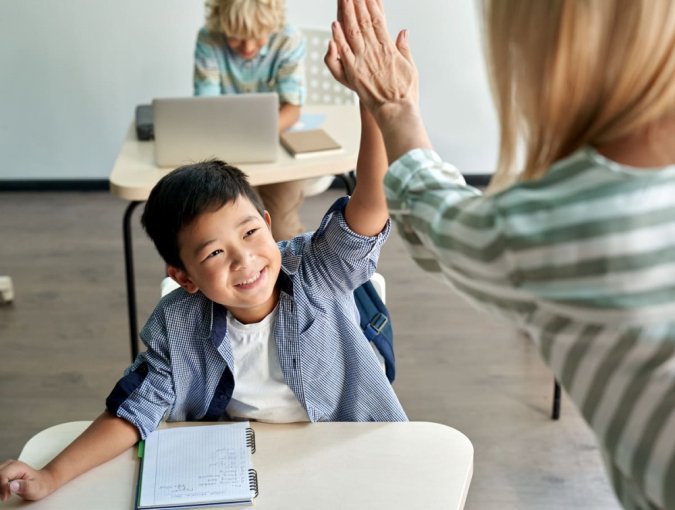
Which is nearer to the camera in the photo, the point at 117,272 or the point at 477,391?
the point at 477,391

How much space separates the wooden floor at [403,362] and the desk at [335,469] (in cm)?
105

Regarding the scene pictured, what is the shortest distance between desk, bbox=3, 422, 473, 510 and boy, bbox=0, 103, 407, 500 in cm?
8

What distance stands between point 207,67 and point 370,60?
1915 millimetres

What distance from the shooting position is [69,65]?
4.30 m

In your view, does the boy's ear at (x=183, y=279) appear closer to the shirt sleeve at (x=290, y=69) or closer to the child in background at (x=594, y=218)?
the child in background at (x=594, y=218)

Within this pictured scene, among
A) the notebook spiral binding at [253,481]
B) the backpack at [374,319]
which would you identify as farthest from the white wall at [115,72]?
the notebook spiral binding at [253,481]

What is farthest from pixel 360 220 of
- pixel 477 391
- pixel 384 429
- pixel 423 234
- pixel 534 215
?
pixel 477 391

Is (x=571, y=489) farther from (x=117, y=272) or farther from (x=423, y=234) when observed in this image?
(x=117, y=272)

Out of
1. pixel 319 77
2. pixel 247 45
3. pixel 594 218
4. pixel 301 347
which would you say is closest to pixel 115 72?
pixel 319 77

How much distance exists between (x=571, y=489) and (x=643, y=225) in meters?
1.82

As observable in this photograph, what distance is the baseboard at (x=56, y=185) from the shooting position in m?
4.50

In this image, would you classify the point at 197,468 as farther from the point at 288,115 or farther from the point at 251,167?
the point at 288,115

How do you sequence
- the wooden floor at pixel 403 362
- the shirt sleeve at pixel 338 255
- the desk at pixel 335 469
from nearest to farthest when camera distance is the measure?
the desk at pixel 335 469 < the shirt sleeve at pixel 338 255 < the wooden floor at pixel 403 362

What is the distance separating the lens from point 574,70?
832 mm
